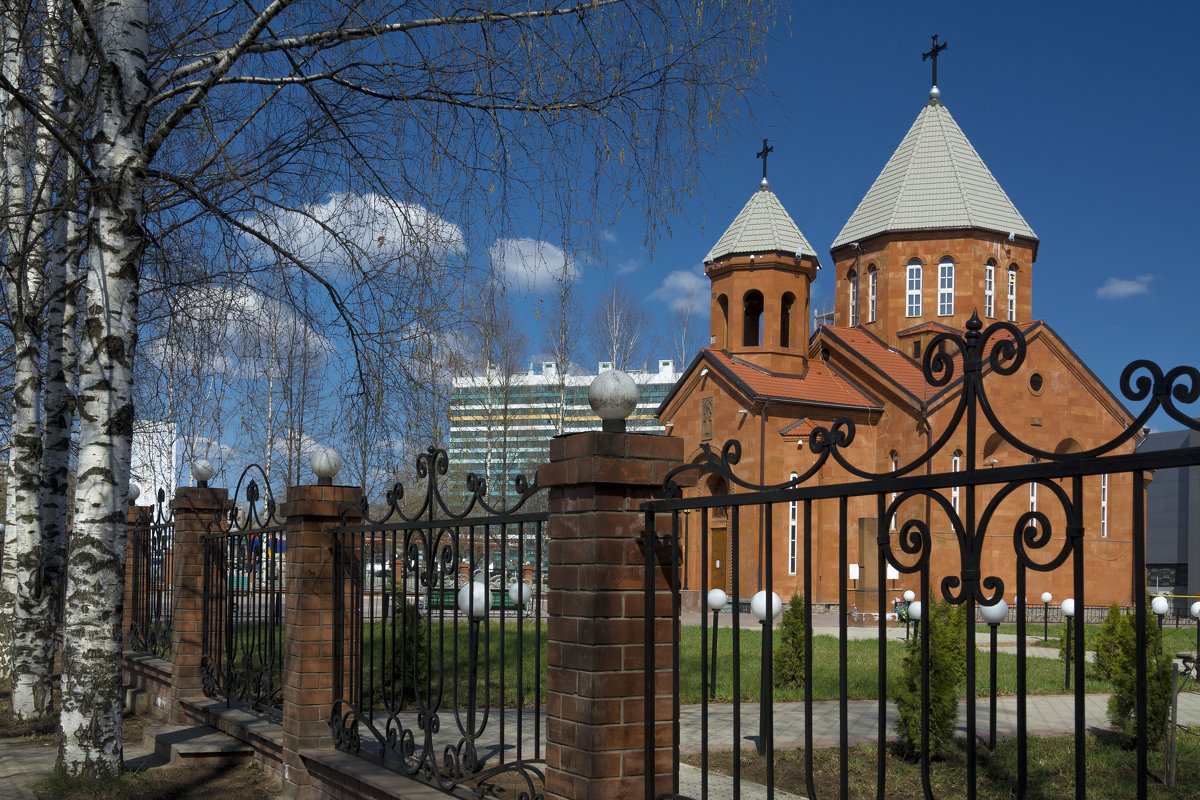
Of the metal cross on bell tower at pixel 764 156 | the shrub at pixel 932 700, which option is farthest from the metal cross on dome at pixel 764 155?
the shrub at pixel 932 700

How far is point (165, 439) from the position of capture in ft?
40.9

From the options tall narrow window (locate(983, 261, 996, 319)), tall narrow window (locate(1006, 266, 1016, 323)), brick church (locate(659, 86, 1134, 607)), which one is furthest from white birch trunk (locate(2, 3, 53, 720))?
tall narrow window (locate(1006, 266, 1016, 323))

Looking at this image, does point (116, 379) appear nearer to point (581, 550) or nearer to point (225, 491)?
point (225, 491)

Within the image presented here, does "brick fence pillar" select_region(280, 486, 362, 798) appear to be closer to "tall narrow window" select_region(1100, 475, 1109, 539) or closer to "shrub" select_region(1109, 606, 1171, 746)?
"shrub" select_region(1109, 606, 1171, 746)

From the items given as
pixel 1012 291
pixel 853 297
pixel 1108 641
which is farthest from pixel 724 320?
pixel 1108 641

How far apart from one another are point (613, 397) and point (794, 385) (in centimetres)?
2615

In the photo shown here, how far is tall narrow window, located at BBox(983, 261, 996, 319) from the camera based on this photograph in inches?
1230

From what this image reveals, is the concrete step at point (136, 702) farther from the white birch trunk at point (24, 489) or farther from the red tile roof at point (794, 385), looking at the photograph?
the red tile roof at point (794, 385)

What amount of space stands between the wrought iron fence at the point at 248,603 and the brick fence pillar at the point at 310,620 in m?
0.65

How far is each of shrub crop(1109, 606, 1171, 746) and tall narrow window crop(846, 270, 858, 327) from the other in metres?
25.5

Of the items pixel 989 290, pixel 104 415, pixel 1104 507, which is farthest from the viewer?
pixel 989 290

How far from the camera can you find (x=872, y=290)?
32.8 meters

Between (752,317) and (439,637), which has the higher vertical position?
(752,317)

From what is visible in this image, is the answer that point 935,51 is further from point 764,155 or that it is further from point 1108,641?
point 1108,641
